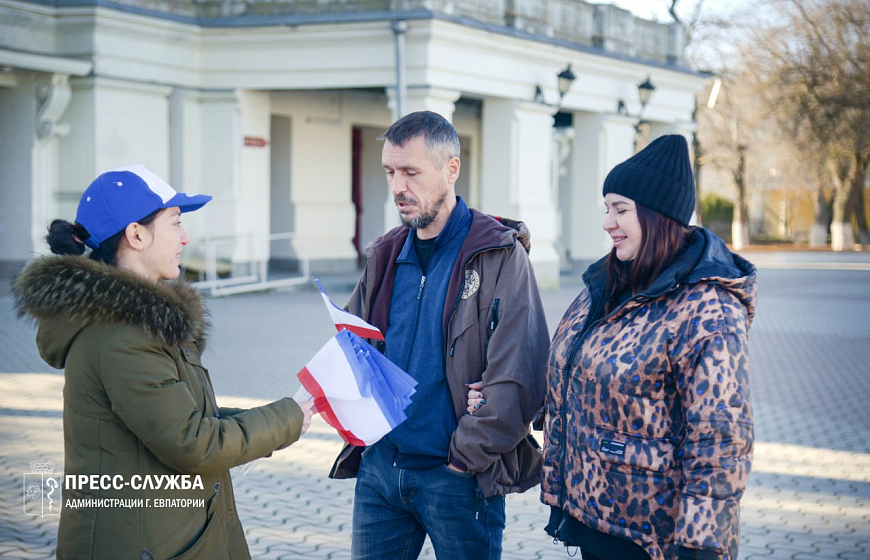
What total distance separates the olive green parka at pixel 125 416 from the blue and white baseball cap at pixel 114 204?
0.14 meters

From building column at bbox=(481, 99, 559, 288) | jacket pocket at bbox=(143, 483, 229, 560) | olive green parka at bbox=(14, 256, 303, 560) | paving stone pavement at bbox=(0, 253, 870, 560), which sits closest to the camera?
olive green parka at bbox=(14, 256, 303, 560)

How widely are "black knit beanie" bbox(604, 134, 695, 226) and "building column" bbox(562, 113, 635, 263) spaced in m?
18.8

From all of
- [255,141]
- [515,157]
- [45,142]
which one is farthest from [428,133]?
[515,157]

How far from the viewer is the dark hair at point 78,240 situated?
261cm

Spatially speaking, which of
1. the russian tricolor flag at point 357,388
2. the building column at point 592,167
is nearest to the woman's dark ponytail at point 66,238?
the russian tricolor flag at point 357,388

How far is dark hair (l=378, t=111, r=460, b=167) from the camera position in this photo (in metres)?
3.12

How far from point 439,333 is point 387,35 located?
46.6 feet

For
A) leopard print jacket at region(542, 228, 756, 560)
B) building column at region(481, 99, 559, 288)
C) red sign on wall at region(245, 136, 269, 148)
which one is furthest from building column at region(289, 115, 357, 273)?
leopard print jacket at region(542, 228, 756, 560)

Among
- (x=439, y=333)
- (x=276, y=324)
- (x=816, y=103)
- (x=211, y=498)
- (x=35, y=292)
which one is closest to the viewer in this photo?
(x=35, y=292)

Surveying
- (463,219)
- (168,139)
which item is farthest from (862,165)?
(463,219)

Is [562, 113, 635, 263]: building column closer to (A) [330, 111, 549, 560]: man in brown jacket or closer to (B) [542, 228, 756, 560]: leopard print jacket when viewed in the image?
(A) [330, 111, 549, 560]: man in brown jacket

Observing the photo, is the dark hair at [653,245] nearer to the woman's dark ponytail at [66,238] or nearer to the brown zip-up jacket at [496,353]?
the brown zip-up jacket at [496,353]

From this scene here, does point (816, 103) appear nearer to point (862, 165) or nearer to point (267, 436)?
point (862, 165)

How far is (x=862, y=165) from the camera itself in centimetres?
3850
